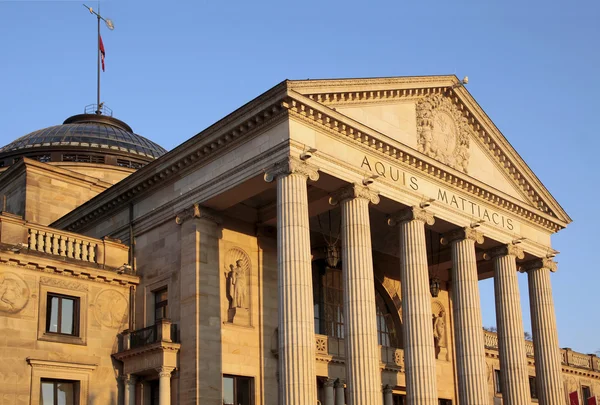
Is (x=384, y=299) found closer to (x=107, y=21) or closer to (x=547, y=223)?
(x=547, y=223)

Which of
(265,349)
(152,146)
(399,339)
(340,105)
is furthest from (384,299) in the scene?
(152,146)

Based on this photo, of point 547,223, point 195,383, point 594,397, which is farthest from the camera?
point 594,397

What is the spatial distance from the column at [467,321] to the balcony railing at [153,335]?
38.0 feet

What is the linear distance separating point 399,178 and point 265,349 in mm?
8513

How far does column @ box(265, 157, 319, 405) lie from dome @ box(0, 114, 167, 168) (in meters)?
25.1

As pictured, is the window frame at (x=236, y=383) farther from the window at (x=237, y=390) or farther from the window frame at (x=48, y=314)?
the window frame at (x=48, y=314)

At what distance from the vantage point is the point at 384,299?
39781 mm

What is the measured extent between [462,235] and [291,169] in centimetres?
1061

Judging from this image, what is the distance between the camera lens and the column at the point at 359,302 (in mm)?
26172

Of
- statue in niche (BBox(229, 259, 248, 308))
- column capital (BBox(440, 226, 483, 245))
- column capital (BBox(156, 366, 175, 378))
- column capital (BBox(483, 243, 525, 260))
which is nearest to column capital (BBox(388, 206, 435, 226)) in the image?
column capital (BBox(440, 226, 483, 245))

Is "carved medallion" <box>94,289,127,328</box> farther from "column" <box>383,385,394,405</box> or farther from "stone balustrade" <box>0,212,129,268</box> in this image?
"column" <box>383,385,394,405</box>

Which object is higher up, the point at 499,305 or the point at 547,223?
the point at 547,223

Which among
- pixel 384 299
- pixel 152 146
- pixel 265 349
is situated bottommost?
pixel 265 349

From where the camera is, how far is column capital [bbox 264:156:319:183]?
85.9ft
